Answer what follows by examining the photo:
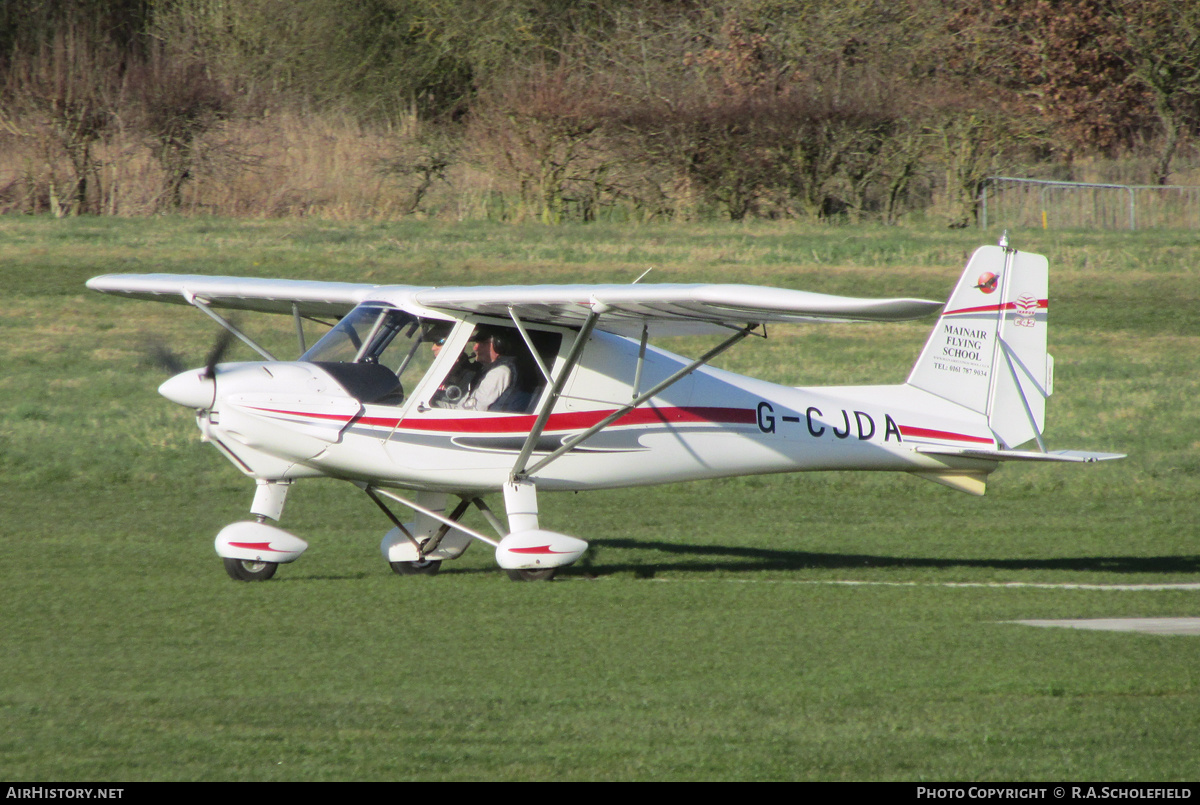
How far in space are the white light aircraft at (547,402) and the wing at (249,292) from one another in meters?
0.02

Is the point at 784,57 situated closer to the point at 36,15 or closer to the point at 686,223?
the point at 686,223

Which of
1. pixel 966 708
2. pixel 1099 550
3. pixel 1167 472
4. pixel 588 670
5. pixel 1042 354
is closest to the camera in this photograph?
pixel 966 708

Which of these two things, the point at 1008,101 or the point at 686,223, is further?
the point at 1008,101

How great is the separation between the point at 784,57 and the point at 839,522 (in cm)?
2665

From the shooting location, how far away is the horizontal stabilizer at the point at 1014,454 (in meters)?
11.0

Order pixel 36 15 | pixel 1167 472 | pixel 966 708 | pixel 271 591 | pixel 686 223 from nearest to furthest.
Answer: pixel 966 708
pixel 271 591
pixel 1167 472
pixel 686 223
pixel 36 15

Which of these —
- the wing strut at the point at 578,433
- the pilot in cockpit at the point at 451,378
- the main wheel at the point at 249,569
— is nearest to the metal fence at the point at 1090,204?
the wing strut at the point at 578,433

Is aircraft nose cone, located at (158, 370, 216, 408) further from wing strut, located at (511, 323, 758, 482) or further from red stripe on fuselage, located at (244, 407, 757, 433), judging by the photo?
wing strut, located at (511, 323, 758, 482)

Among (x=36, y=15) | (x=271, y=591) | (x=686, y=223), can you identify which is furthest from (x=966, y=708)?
(x=36, y=15)

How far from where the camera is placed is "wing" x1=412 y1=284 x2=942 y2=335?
841 cm

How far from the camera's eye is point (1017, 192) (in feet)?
111

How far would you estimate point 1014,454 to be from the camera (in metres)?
11.3

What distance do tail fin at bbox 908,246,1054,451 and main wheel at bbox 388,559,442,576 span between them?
4239 mm

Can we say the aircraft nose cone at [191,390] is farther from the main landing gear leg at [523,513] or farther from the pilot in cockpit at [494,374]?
the main landing gear leg at [523,513]
